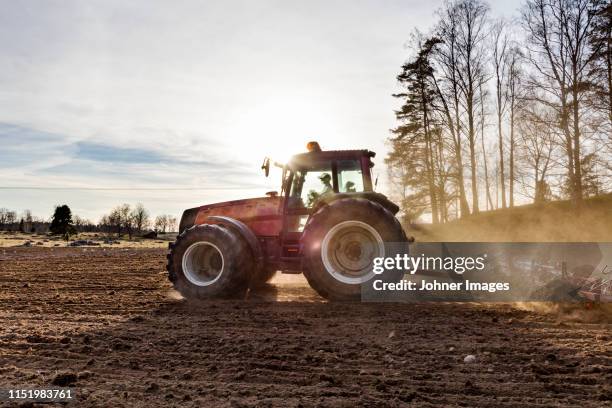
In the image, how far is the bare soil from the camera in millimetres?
3137

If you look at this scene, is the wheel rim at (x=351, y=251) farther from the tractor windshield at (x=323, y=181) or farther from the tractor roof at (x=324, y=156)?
the tractor roof at (x=324, y=156)

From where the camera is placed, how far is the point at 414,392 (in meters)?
3.12

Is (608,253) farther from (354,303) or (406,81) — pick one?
(406,81)

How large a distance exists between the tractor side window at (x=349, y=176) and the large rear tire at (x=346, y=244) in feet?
2.21

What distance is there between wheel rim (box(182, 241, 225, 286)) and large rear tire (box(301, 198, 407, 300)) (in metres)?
1.60

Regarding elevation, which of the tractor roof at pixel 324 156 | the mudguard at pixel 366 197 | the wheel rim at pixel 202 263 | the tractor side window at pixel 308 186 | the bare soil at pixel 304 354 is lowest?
the bare soil at pixel 304 354

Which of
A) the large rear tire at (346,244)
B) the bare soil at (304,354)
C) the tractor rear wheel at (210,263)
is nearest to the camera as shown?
the bare soil at (304,354)

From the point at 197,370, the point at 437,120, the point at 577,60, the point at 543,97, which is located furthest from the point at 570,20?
the point at 197,370

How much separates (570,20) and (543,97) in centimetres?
327

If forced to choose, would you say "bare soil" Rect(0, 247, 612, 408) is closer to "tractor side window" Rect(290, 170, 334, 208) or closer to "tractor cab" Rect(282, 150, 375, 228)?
"tractor cab" Rect(282, 150, 375, 228)

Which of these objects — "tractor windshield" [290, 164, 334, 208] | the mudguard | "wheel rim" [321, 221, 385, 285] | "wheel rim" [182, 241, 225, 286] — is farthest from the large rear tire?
"wheel rim" [182, 241, 225, 286]

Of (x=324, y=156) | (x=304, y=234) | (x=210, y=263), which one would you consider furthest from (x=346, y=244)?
(x=210, y=263)

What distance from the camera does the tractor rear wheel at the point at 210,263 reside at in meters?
6.64

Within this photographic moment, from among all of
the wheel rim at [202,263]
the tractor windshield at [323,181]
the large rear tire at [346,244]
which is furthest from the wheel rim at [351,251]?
the wheel rim at [202,263]
